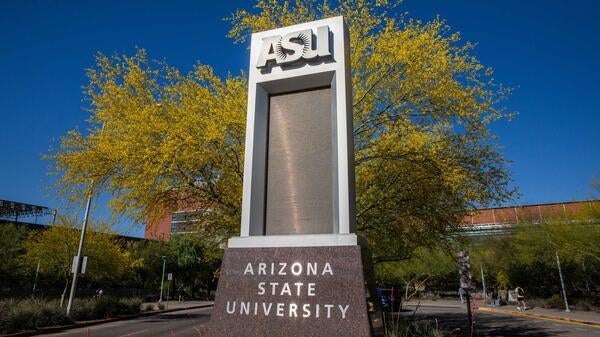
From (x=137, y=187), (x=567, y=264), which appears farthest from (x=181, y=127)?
(x=567, y=264)

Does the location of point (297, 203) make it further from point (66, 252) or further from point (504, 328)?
point (66, 252)

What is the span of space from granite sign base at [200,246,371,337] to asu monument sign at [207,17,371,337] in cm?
1

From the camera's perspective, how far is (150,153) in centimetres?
879

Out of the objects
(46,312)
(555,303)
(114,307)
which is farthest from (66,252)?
(555,303)

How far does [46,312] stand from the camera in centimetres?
1672

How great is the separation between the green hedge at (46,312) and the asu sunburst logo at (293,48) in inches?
598

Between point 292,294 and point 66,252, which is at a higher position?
point 66,252

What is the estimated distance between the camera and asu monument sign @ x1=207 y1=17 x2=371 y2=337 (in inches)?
168

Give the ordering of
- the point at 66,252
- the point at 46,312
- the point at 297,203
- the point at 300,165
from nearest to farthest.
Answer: the point at 297,203 < the point at 300,165 < the point at 46,312 < the point at 66,252

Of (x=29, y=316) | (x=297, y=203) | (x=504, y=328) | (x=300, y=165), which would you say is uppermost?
(x=300, y=165)

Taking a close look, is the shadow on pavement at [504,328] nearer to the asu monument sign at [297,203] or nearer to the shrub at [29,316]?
the asu monument sign at [297,203]

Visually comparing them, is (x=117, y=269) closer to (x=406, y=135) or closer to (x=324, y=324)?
(x=406, y=135)

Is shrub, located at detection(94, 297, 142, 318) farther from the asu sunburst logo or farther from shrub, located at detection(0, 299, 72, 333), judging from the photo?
the asu sunburst logo

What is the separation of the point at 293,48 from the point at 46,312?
1745 cm
